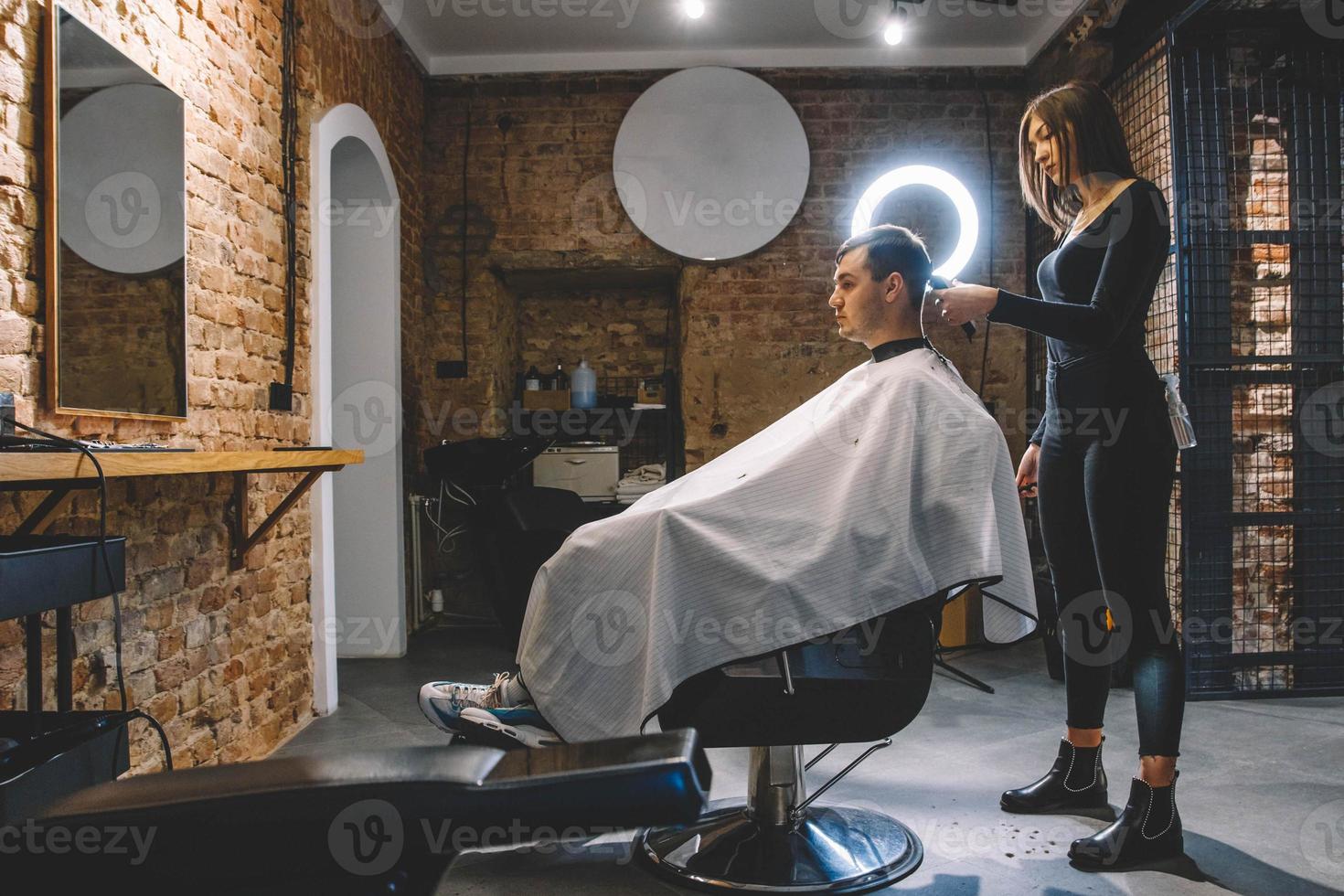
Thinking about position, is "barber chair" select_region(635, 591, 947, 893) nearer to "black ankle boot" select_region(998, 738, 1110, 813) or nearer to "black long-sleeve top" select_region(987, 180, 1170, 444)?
"black ankle boot" select_region(998, 738, 1110, 813)

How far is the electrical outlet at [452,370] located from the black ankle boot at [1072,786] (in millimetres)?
3200

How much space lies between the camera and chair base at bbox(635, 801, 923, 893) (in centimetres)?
157

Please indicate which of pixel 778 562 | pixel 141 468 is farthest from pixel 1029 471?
pixel 141 468

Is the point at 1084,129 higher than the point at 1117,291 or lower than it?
higher

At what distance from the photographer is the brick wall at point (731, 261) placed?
14.1 ft

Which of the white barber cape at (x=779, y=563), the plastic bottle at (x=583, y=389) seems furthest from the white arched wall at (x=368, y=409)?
the white barber cape at (x=779, y=563)

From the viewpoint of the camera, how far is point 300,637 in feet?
9.07

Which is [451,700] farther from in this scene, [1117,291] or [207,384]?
[1117,291]

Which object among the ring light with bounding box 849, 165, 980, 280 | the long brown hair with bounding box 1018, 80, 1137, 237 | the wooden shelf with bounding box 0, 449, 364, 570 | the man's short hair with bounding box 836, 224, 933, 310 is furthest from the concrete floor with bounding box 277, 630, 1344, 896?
the ring light with bounding box 849, 165, 980, 280

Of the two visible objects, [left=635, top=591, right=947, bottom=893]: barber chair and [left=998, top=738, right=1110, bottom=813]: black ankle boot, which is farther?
[left=998, top=738, right=1110, bottom=813]: black ankle boot

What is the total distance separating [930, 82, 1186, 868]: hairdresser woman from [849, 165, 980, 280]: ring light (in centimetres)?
237

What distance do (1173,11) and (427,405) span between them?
3.50m

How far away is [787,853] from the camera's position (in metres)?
1.64

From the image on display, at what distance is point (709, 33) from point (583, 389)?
70.6 inches
